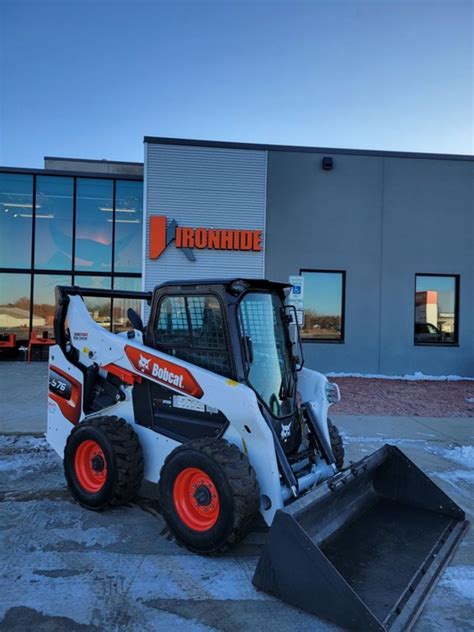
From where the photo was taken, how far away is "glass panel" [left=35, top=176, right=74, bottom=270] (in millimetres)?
15773

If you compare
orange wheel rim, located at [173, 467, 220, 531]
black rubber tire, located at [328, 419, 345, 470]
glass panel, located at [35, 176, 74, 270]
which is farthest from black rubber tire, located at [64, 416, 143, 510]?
glass panel, located at [35, 176, 74, 270]

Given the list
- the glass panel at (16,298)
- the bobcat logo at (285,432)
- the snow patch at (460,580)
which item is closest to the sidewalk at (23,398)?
the glass panel at (16,298)

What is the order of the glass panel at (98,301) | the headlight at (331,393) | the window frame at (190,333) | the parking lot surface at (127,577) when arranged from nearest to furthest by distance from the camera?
the parking lot surface at (127,577) → the window frame at (190,333) → the headlight at (331,393) → the glass panel at (98,301)

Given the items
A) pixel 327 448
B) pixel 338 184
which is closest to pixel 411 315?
pixel 338 184

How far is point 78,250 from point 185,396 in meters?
13.6

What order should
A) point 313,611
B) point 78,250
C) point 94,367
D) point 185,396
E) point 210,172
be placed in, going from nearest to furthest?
point 313,611, point 185,396, point 94,367, point 210,172, point 78,250

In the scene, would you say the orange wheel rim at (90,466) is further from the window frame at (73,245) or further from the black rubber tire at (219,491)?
the window frame at (73,245)

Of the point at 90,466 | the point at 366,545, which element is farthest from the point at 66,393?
the point at 366,545

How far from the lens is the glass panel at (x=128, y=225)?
1620 centimetres

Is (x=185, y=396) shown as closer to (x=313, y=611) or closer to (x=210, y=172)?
(x=313, y=611)

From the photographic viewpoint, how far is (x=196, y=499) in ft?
11.1

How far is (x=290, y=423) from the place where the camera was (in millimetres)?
3957

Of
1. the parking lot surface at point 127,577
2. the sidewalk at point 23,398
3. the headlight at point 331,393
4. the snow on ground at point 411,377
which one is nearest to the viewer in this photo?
the parking lot surface at point 127,577

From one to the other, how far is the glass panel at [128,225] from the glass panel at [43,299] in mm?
2037
